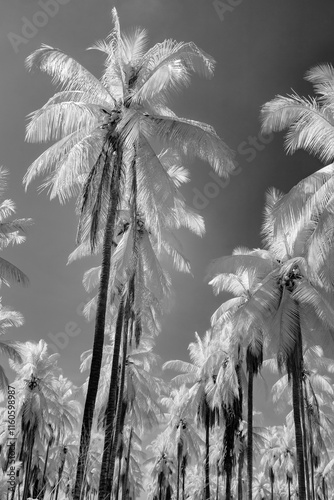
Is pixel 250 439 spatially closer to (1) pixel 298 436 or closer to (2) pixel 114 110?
(1) pixel 298 436

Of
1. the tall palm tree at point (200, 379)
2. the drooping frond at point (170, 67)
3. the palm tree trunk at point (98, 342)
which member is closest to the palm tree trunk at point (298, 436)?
the palm tree trunk at point (98, 342)

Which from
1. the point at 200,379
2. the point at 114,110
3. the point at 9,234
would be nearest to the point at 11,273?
the point at 9,234

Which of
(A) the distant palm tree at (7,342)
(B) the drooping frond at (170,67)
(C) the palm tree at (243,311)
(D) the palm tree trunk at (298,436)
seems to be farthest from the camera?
(A) the distant palm tree at (7,342)

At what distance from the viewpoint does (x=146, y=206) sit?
17062 mm

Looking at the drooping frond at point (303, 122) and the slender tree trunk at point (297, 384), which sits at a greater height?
the drooping frond at point (303, 122)

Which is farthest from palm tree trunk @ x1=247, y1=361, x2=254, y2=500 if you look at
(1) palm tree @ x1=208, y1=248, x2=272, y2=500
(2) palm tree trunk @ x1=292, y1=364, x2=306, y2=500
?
(2) palm tree trunk @ x1=292, y1=364, x2=306, y2=500

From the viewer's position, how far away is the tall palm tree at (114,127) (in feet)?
48.5

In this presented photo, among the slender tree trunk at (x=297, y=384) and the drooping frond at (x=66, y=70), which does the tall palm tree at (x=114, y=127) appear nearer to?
the drooping frond at (x=66, y=70)

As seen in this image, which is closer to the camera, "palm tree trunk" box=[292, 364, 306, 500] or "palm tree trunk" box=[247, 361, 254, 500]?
"palm tree trunk" box=[292, 364, 306, 500]

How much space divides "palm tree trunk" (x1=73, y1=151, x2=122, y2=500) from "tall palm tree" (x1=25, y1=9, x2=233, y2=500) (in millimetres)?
35

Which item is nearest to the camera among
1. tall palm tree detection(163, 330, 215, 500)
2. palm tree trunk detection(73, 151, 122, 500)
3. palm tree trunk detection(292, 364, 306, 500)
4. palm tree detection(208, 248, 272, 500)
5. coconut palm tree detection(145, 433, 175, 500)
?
palm tree trunk detection(73, 151, 122, 500)

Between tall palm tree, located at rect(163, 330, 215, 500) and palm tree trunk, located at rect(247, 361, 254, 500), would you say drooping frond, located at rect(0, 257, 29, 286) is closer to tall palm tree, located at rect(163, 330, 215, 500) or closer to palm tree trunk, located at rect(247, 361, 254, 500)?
palm tree trunk, located at rect(247, 361, 254, 500)

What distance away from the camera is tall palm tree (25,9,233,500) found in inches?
582

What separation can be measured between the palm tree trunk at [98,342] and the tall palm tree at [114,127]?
35mm
